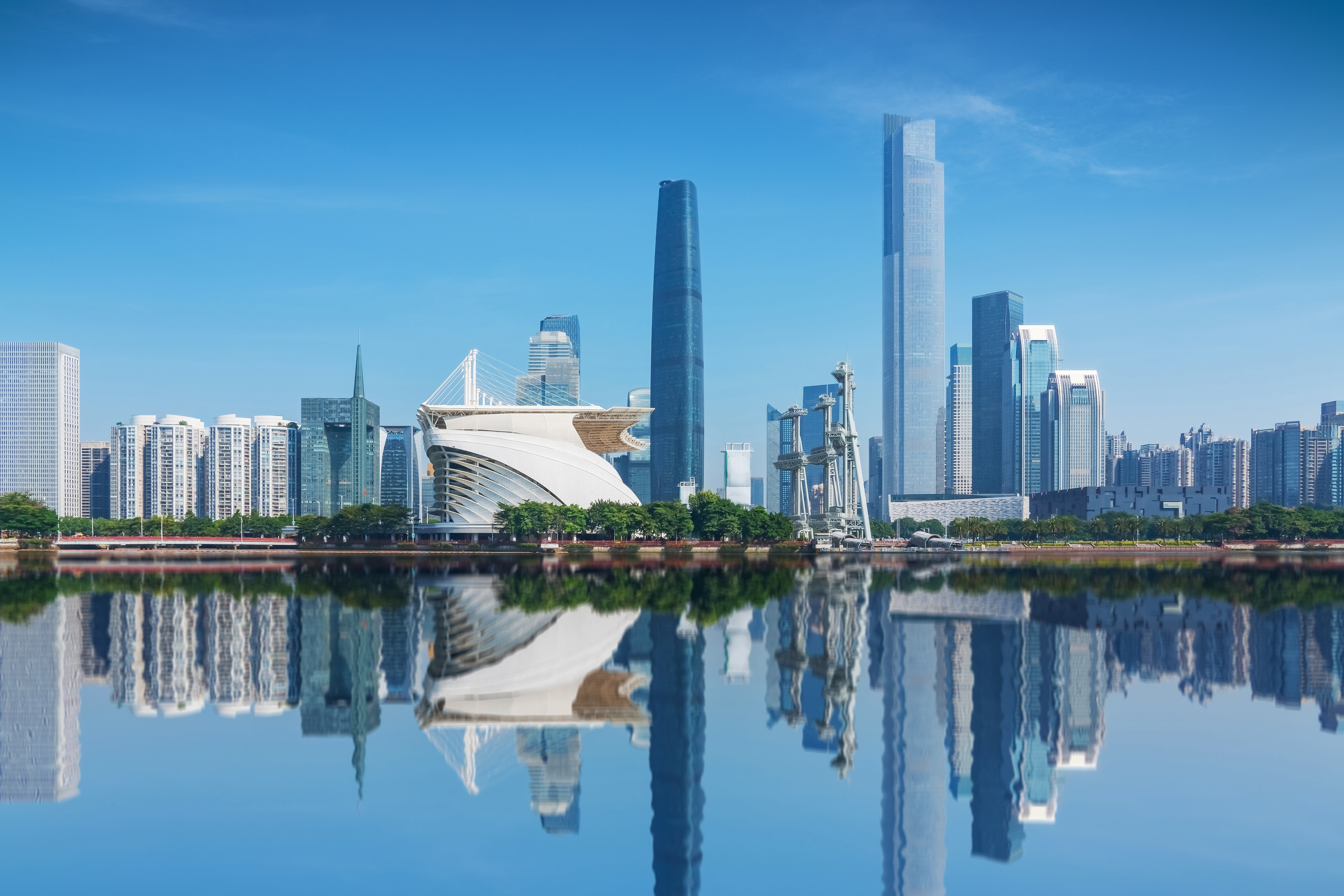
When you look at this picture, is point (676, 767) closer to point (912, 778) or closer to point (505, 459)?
point (912, 778)

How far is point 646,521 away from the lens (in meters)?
88.3

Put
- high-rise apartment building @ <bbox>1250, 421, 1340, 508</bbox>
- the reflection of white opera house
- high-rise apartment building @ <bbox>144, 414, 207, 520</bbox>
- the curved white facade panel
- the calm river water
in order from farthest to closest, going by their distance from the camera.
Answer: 1. high-rise apartment building @ <bbox>1250, 421, 1340, 508</bbox>
2. high-rise apartment building @ <bbox>144, 414, 207, 520</bbox>
3. the curved white facade panel
4. the reflection of white opera house
5. the calm river water

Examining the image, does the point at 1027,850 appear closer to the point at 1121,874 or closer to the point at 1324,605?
the point at 1121,874

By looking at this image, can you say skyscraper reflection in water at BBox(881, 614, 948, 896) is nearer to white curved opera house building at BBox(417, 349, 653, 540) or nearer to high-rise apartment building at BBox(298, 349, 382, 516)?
white curved opera house building at BBox(417, 349, 653, 540)

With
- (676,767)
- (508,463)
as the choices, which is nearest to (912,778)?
(676,767)

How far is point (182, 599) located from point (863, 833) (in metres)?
31.3

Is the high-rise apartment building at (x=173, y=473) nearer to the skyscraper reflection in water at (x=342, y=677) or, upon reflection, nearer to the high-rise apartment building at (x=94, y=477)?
the high-rise apartment building at (x=94, y=477)

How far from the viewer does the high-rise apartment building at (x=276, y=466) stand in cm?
16262

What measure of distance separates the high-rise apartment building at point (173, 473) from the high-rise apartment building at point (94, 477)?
47.7 ft

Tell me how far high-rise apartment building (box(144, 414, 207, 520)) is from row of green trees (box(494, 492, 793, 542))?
9322 cm

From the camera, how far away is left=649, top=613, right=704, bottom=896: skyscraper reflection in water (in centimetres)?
1039

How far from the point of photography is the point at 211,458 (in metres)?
158

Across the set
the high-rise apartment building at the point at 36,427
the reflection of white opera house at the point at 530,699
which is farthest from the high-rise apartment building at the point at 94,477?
the reflection of white opera house at the point at 530,699

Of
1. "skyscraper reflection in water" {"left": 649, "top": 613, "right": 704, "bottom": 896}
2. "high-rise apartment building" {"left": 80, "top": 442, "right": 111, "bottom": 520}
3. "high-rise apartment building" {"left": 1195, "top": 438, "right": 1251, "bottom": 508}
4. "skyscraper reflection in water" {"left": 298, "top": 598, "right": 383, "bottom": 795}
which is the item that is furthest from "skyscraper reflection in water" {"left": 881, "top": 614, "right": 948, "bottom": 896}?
"high-rise apartment building" {"left": 1195, "top": 438, "right": 1251, "bottom": 508}
